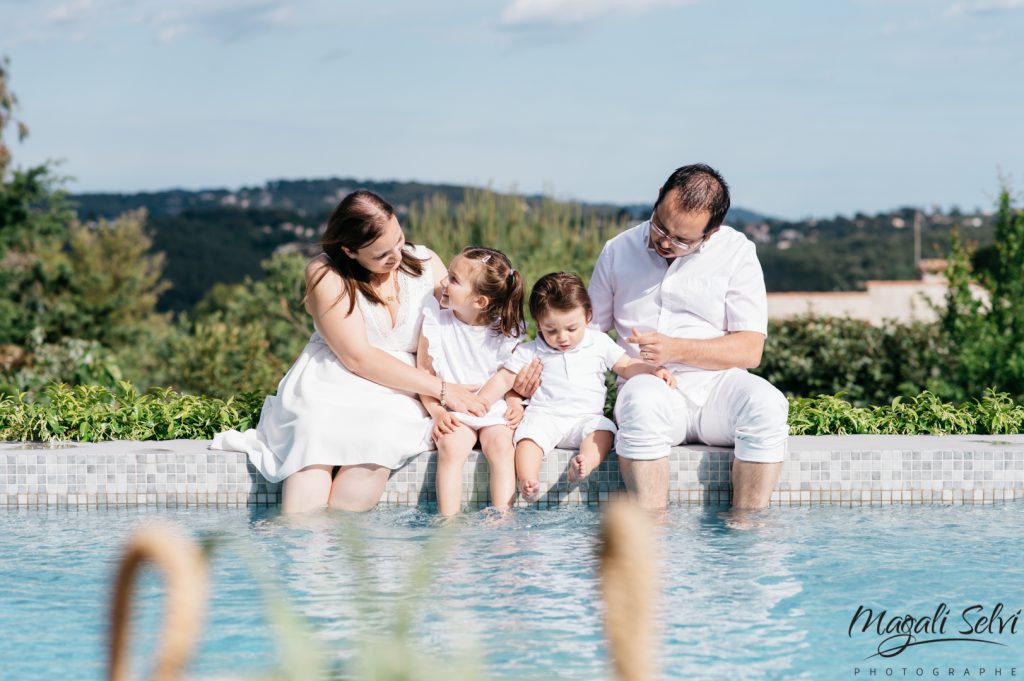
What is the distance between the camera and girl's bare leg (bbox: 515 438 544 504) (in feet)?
15.3

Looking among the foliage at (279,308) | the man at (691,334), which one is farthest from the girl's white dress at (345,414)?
the foliage at (279,308)

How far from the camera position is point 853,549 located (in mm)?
4195

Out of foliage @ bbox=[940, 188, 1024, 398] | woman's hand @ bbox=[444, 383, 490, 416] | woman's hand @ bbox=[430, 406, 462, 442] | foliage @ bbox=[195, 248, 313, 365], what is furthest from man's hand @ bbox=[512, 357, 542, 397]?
foliage @ bbox=[195, 248, 313, 365]

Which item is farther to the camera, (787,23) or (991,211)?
(787,23)

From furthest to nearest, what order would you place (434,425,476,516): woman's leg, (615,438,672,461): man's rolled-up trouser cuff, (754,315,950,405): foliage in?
(754,315,950,405): foliage < (434,425,476,516): woman's leg < (615,438,672,461): man's rolled-up trouser cuff

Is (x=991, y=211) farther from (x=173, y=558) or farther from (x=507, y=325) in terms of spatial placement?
(x=173, y=558)

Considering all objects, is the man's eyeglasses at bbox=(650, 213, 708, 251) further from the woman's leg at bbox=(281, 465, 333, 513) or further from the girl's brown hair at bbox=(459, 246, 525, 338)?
the woman's leg at bbox=(281, 465, 333, 513)

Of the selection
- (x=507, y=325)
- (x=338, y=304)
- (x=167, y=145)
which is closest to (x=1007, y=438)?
(x=507, y=325)

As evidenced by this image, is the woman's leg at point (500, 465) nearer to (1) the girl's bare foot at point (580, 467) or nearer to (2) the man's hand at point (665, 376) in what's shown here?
(1) the girl's bare foot at point (580, 467)

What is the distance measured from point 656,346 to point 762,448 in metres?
0.63

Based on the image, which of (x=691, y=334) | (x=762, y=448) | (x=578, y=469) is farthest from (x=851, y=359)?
(x=578, y=469)

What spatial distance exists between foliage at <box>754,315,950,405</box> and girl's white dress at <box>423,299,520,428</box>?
5901mm

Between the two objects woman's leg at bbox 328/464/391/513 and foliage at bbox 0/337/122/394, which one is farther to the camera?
foliage at bbox 0/337/122/394

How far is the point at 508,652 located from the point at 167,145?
2163 cm
